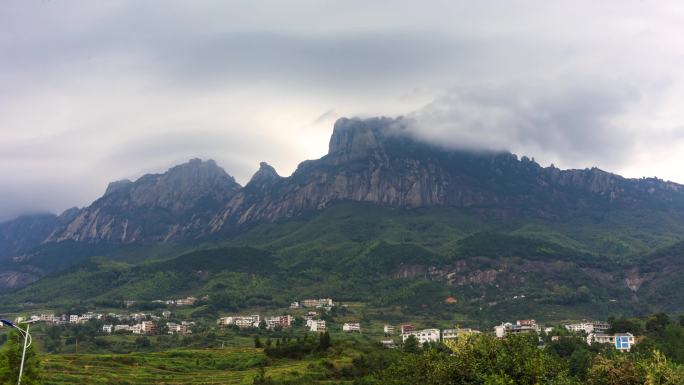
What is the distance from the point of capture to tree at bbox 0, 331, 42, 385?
83.5 metres

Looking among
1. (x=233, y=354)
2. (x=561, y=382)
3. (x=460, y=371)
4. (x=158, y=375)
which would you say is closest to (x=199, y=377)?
(x=158, y=375)

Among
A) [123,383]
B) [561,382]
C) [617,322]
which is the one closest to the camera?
[561,382]

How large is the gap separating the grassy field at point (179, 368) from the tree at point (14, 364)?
83.6ft

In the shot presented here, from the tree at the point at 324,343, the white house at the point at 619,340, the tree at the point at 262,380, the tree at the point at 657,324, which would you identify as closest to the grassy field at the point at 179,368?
the tree at the point at 262,380

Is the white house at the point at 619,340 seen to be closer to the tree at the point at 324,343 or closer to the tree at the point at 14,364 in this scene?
the tree at the point at 324,343

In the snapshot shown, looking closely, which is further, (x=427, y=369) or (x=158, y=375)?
(x=158, y=375)

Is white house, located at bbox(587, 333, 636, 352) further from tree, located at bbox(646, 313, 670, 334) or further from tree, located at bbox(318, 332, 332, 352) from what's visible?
tree, located at bbox(318, 332, 332, 352)

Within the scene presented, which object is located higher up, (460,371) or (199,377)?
(460,371)

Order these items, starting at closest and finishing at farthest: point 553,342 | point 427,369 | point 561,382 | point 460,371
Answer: point 561,382, point 460,371, point 427,369, point 553,342

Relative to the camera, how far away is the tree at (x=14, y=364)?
274ft

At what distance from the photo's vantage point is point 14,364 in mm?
88000

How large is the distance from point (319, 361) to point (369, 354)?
1139 cm

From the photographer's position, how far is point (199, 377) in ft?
428

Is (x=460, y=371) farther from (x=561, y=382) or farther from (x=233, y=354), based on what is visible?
(x=233, y=354)
